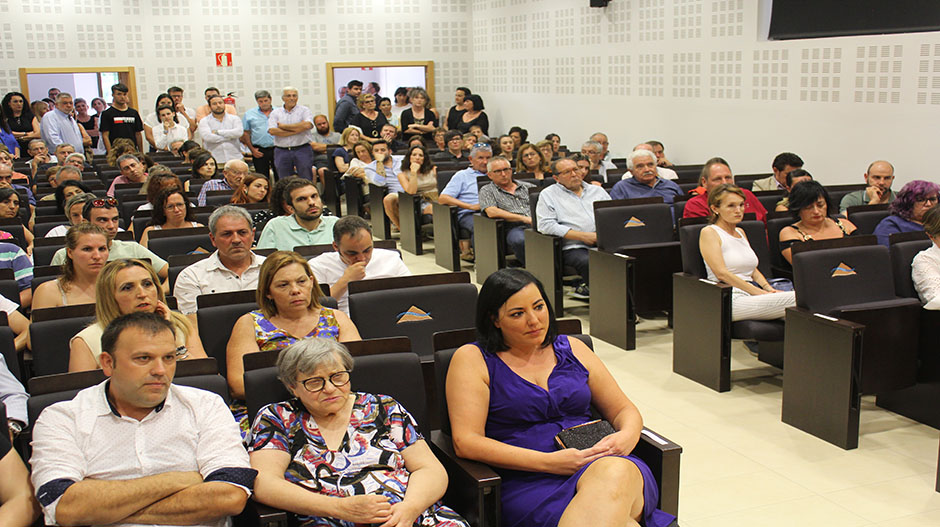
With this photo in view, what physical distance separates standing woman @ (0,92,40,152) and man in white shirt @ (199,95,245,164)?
10.1 ft

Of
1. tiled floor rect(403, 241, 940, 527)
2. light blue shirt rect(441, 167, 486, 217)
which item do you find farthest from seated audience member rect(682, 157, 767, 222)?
light blue shirt rect(441, 167, 486, 217)

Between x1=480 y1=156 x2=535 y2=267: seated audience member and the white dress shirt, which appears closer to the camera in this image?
the white dress shirt

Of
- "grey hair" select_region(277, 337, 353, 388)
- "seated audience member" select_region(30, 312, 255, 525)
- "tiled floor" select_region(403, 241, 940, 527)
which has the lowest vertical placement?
"tiled floor" select_region(403, 241, 940, 527)

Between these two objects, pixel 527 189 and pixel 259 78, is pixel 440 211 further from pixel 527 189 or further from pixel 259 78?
pixel 259 78

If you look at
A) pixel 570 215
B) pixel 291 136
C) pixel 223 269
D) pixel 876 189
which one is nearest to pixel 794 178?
pixel 876 189

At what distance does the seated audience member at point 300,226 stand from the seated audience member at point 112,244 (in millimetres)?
678

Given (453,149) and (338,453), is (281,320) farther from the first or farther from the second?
(453,149)

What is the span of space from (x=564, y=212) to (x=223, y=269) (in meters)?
3.02

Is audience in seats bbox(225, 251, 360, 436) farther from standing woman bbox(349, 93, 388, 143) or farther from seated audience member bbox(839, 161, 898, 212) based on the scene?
standing woman bbox(349, 93, 388, 143)

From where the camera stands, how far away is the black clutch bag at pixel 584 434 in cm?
286

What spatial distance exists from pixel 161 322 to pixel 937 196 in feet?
15.6

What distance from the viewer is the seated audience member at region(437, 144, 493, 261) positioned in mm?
8078

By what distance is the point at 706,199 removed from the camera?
246 inches

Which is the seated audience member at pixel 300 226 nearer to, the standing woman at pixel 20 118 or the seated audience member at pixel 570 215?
the seated audience member at pixel 570 215
